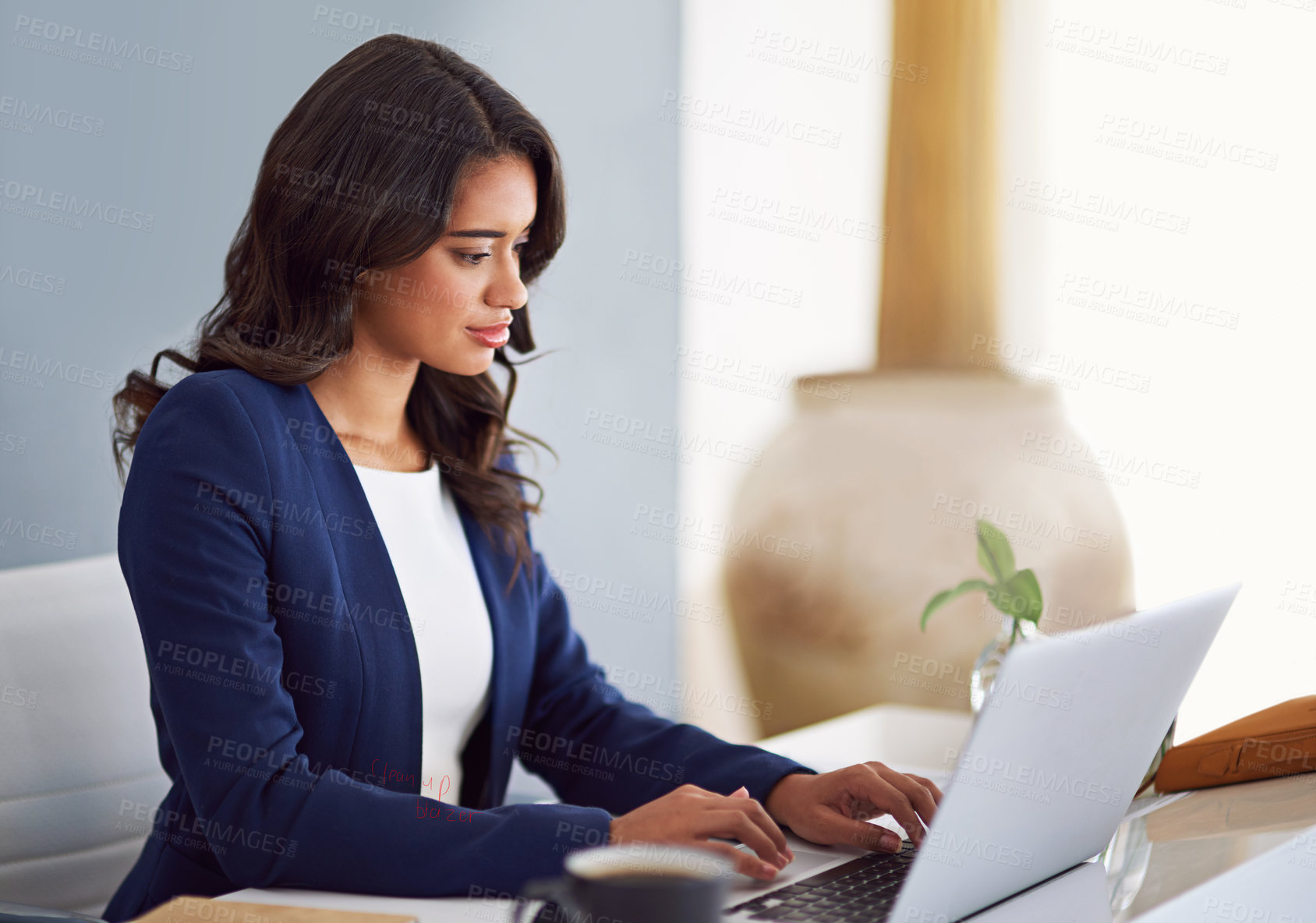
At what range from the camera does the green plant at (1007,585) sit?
1385 millimetres

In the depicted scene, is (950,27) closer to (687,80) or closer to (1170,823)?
(687,80)

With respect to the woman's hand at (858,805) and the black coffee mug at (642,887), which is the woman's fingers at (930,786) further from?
the black coffee mug at (642,887)

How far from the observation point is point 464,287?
52.6 inches

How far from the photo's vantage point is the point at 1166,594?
2568mm

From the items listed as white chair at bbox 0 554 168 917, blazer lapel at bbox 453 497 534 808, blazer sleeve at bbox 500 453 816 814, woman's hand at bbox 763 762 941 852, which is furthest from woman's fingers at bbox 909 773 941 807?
white chair at bbox 0 554 168 917

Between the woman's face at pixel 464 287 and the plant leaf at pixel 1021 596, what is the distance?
69 cm

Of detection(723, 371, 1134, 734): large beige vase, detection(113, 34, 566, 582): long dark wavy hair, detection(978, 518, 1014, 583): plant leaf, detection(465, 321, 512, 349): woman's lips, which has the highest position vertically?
detection(113, 34, 566, 582): long dark wavy hair

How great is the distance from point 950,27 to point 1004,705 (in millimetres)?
2484

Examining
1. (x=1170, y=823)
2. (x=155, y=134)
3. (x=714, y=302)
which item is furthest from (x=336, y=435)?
(x=714, y=302)

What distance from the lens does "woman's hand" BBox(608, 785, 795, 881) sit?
0.95m

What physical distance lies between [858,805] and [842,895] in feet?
0.58

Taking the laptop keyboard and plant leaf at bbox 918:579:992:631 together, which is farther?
plant leaf at bbox 918:579:992:631

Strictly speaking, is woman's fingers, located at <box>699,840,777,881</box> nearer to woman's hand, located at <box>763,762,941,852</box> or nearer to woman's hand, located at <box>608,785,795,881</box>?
woman's hand, located at <box>608,785,795,881</box>

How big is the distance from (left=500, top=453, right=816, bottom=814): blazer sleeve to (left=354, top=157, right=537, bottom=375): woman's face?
34 cm
